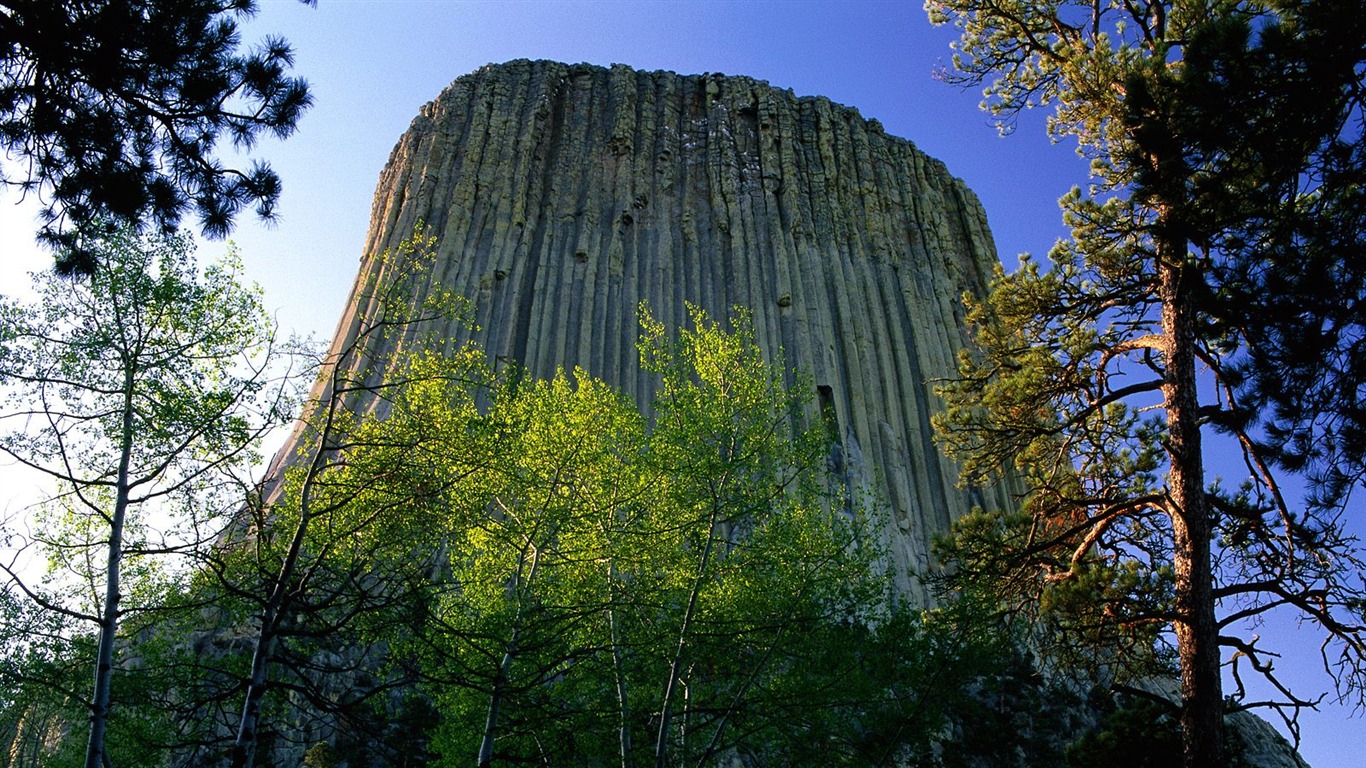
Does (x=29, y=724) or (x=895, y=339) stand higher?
(x=895, y=339)

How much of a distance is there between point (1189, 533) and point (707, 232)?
29555 millimetres

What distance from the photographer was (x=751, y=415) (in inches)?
581

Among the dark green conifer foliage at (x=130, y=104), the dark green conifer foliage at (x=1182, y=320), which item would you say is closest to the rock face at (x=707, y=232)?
the dark green conifer foliage at (x=1182, y=320)

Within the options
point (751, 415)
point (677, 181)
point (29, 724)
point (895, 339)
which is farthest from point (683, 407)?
point (677, 181)

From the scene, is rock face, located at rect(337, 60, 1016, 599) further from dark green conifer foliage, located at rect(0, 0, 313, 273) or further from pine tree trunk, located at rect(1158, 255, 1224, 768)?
dark green conifer foliage, located at rect(0, 0, 313, 273)

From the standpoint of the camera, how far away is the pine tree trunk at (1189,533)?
877 cm

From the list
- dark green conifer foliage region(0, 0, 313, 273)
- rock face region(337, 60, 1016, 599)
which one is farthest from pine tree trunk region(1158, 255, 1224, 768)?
rock face region(337, 60, 1016, 599)

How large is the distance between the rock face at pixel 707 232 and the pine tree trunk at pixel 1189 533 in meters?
20.1

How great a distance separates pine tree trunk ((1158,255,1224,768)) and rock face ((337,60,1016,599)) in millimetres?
20061

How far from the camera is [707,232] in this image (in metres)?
38.0

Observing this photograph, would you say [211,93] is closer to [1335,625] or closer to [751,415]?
[751,415]

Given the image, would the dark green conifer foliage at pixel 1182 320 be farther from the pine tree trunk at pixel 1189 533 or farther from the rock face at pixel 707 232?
the rock face at pixel 707 232

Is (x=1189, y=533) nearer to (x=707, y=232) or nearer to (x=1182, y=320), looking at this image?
(x=1182, y=320)

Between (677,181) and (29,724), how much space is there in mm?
27264
